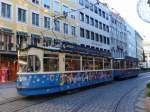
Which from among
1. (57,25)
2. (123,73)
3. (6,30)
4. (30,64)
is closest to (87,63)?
(30,64)

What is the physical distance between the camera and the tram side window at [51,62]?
18.3 meters

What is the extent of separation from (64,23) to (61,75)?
27.6m

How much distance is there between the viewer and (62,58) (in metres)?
20.1

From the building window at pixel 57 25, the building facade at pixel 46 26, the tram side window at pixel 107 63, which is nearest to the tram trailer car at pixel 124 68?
the building facade at pixel 46 26

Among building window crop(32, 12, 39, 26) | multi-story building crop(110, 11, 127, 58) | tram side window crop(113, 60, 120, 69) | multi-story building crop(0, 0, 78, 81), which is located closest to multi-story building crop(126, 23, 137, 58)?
multi-story building crop(110, 11, 127, 58)

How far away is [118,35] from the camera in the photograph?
261 feet

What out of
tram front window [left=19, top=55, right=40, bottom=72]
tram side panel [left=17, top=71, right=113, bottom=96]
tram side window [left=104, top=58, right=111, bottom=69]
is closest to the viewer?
tram side panel [left=17, top=71, right=113, bottom=96]

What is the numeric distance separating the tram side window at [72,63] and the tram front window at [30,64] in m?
3.06

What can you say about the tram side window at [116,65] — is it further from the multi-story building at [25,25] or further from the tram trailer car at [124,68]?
the multi-story building at [25,25]

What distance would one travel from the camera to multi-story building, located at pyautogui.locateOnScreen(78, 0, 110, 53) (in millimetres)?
54719

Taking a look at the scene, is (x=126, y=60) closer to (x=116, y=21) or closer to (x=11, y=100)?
(x=11, y=100)

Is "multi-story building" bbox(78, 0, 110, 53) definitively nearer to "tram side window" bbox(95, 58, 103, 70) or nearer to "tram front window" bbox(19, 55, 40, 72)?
"tram side window" bbox(95, 58, 103, 70)

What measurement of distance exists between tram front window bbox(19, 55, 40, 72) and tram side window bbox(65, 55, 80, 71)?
306cm

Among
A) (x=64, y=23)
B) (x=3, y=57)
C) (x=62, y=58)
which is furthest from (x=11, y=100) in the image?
(x=64, y=23)
